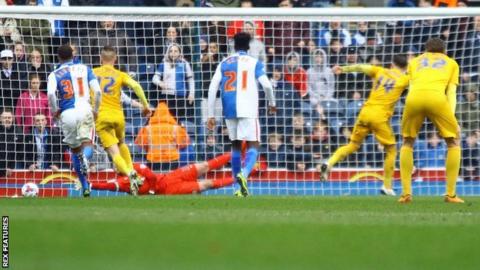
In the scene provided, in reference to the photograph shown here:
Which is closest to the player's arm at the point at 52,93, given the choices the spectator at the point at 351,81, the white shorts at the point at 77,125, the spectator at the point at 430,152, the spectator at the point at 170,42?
the white shorts at the point at 77,125

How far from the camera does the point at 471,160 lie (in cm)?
1936

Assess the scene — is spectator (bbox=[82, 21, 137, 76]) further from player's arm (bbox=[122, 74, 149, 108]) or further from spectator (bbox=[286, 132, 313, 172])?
spectator (bbox=[286, 132, 313, 172])

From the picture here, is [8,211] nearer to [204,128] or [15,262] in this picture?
[15,262]

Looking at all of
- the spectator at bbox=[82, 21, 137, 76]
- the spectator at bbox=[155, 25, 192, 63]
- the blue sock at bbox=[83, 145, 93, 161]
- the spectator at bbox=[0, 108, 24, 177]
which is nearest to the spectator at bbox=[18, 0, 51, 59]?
the spectator at bbox=[82, 21, 137, 76]

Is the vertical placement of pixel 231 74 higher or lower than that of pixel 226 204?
higher

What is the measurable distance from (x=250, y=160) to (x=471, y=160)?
3781 millimetres

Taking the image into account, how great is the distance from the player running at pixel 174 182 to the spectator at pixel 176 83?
1.08 metres

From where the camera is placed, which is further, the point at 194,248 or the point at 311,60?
the point at 311,60

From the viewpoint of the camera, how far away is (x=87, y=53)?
19547 millimetres

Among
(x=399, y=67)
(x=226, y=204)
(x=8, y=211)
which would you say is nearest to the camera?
(x=8, y=211)

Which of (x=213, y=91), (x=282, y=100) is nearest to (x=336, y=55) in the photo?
(x=282, y=100)

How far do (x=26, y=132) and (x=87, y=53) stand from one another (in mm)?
1524

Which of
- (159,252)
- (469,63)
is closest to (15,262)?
(159,252)

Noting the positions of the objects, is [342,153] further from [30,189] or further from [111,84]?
[30,189]
